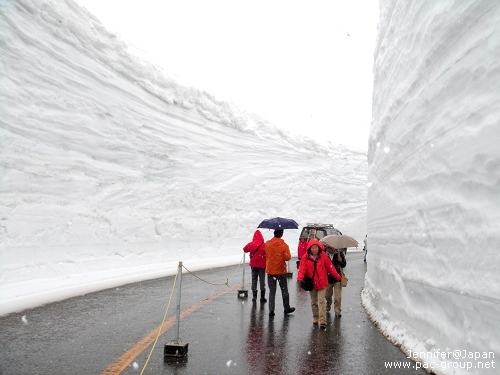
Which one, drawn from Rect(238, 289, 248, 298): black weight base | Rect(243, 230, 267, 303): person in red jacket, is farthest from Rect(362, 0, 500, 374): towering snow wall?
Rect(238, 289, 248, 298): black weight base

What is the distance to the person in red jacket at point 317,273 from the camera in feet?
25.1

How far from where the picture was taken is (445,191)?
5043 mm

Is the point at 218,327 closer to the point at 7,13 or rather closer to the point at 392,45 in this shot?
the point at 392,45

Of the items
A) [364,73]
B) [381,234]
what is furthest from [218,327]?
[364,73]

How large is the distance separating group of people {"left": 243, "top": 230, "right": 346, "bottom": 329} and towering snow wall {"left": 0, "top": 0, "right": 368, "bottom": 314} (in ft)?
14.7

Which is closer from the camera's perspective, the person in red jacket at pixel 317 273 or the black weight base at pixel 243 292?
the person in red jacket at pixel 317 273

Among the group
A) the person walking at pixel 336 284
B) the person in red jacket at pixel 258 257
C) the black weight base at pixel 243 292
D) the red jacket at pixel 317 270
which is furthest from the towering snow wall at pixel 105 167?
the person walking at pixel 336 284

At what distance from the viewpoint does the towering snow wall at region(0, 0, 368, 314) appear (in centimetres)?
1239

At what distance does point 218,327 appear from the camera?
7.36 m

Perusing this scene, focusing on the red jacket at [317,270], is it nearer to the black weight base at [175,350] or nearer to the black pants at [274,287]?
the black pants at [274,287]

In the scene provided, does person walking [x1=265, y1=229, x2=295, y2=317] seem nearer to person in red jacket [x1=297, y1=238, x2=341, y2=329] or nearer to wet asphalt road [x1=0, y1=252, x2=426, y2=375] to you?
wet asphalt road [x1=0, y1=252, x2=426, y2=375]

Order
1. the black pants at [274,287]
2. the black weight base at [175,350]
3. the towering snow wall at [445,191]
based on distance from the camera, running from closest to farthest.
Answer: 1. the towering snow wall at [445,191]
2. the black weight base at [175,350]
3. the black pants at [274,287]

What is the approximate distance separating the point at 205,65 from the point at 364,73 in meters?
22.8

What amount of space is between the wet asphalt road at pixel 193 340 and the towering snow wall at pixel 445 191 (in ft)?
2.14
